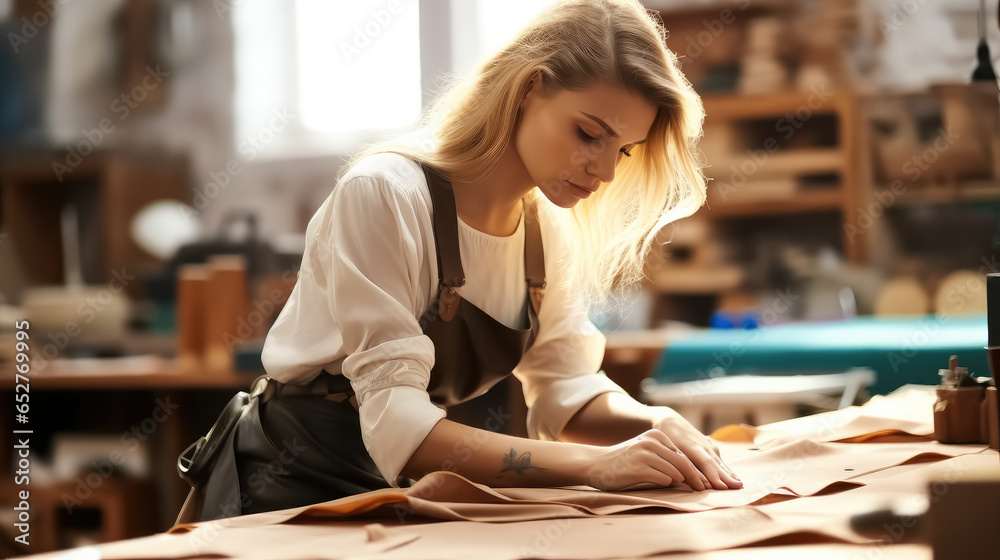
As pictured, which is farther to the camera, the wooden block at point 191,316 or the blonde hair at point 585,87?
the wooden block at point 191,316

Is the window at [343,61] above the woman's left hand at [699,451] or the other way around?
above

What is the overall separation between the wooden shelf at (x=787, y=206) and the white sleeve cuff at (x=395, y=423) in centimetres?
253

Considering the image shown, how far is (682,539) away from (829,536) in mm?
142

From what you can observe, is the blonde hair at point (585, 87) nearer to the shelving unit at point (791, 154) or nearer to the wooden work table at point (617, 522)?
the wooden work table at point (617, 522)

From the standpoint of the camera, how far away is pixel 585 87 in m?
1.29

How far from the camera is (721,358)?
2572 mm

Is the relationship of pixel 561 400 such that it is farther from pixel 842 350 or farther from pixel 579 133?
pixel 842 350

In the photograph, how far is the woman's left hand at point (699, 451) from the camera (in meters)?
1.14

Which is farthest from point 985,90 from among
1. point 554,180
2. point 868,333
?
point 554,180

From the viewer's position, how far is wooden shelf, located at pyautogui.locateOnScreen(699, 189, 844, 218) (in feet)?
11.8

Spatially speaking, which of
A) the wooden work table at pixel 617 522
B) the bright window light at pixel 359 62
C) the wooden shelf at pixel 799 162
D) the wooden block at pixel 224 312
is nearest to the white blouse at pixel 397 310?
the wooden work table at pixel 617 522

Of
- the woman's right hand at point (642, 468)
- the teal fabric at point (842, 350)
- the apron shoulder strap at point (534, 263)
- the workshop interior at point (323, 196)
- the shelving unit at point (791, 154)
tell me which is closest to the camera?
the woman's right hand at point (642, 468)

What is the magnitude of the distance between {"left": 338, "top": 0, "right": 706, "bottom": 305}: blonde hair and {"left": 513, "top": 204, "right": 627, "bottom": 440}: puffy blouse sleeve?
0.11 feet

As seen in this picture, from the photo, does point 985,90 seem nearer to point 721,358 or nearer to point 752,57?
point 752,57
